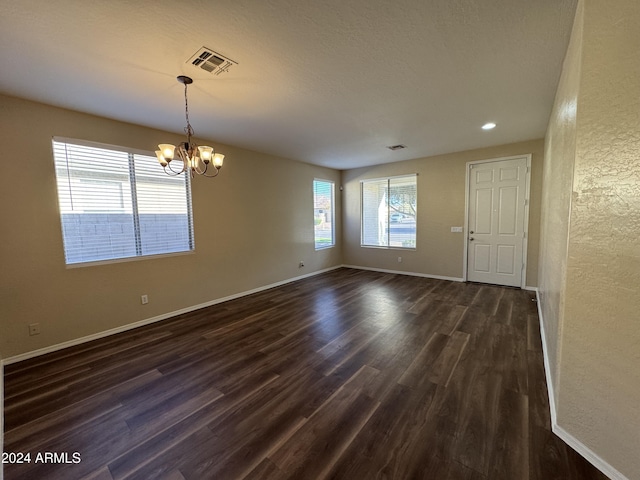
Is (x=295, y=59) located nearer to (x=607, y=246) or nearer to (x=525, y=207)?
(x=607, y=246)

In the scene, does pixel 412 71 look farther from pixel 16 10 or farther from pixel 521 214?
pixel 521 214

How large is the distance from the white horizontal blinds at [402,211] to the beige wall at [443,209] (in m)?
0.16

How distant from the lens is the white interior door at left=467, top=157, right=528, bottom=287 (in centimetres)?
464

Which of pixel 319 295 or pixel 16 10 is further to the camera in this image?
pixel 319 295

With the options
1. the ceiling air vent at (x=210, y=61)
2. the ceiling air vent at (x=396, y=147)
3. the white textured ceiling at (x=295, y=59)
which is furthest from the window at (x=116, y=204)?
the ceiling air vent at (x=396, y=147)

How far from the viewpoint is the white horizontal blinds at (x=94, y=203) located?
2.91m

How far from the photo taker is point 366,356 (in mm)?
2615

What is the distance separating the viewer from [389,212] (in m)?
6.26

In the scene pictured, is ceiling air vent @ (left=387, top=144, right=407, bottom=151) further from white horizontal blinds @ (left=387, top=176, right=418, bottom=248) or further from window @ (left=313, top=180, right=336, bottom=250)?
window @ (left=313, top=180, right=336, bottom=250)

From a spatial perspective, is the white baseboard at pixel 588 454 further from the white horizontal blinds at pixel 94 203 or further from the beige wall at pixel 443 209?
the white horizontal blinds at pixel 94 203

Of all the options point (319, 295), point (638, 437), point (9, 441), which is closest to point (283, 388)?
point (9, 441)

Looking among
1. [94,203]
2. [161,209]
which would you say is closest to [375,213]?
[161,209]

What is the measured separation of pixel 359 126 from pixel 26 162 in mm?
3710

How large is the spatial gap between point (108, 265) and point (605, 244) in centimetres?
448
